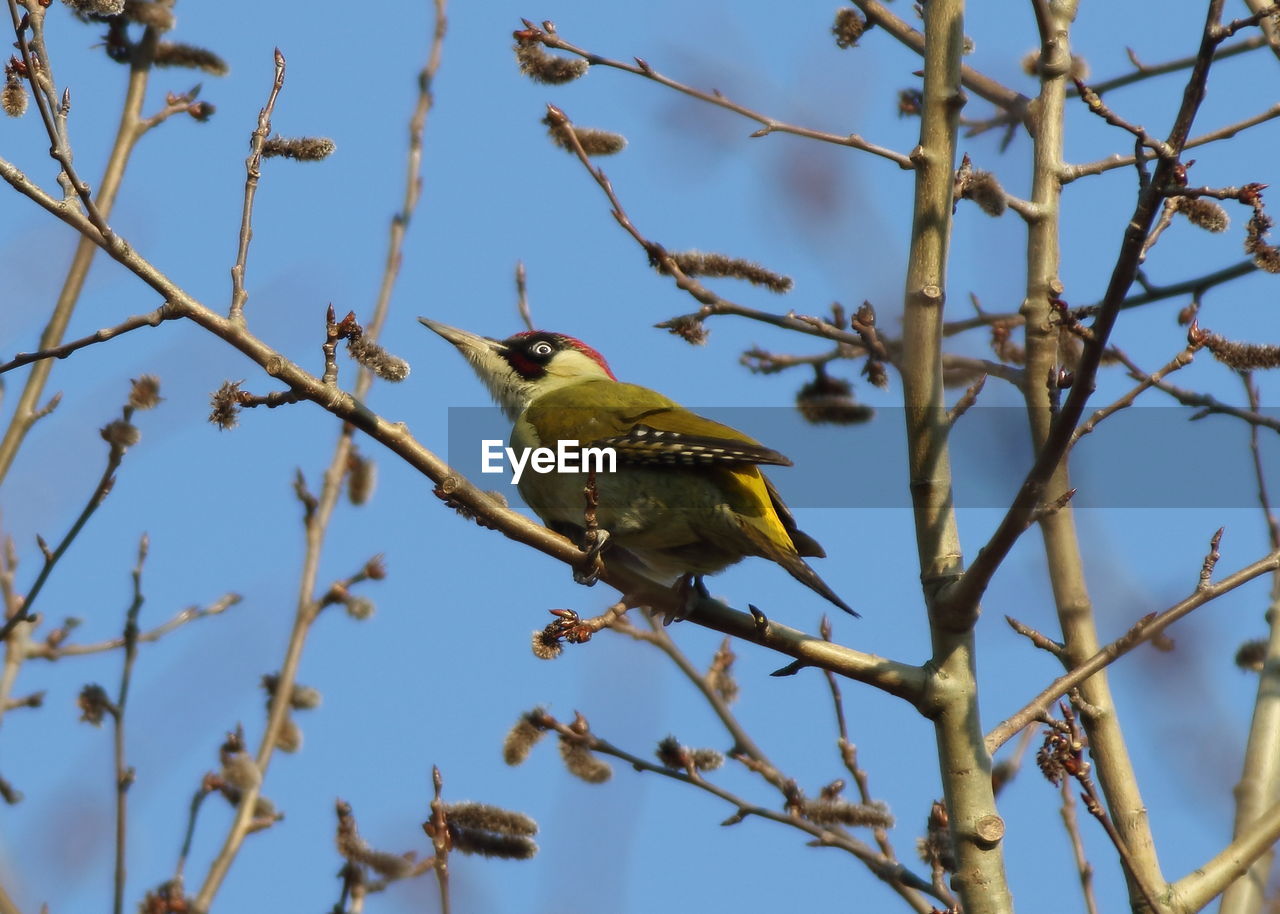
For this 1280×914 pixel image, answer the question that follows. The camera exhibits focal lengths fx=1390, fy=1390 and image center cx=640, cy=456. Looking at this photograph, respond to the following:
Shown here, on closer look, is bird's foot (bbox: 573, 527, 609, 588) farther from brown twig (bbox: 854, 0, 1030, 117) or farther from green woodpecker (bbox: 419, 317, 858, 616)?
brown twig (bbox: 854, 0, 1030, 117)

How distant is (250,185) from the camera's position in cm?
374

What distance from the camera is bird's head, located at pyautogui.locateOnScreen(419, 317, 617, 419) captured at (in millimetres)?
6641

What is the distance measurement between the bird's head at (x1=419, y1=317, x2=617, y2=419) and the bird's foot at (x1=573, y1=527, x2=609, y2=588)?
2.46 m

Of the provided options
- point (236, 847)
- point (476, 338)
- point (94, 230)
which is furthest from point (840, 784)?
point (94, 230)

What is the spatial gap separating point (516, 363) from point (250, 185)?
3.02 meters

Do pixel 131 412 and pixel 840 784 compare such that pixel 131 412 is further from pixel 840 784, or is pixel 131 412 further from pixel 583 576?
pixel 840 784

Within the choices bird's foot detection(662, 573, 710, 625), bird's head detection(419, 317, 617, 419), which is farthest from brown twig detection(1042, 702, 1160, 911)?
bird's head detection(419, 317, 617, 419)

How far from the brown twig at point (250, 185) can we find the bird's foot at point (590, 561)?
1.14m

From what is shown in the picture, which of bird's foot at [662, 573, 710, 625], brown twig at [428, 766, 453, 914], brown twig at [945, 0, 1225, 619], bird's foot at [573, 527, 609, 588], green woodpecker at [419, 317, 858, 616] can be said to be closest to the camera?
brown twig at [945, 0, 1225, 619]

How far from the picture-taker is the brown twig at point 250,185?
355cm

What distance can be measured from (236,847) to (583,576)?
203cm

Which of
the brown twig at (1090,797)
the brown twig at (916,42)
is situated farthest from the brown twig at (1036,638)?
the brown twig at (916,42)

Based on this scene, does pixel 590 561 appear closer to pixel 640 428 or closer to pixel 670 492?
pixel 670 492

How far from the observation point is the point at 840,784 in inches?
218
